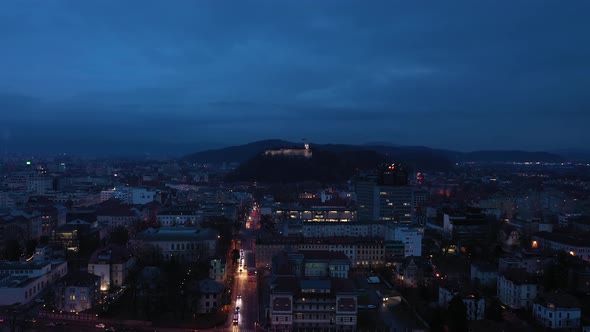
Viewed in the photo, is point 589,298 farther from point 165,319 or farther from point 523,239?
Answer: point 165,319

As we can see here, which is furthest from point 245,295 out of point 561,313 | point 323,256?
point 561,313

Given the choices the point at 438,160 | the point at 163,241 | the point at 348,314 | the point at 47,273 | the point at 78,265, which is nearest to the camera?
the point at 348,314

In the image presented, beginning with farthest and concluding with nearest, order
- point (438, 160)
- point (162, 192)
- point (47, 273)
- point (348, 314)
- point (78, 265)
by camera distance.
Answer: point (438, 160) < point (162, 192) < point (78, 265) < point (47, 273) < point (348, 314)

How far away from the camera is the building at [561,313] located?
11.4 metres

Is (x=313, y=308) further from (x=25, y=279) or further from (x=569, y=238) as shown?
(x=569, y=238)

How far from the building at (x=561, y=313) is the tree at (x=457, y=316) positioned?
1922 mm

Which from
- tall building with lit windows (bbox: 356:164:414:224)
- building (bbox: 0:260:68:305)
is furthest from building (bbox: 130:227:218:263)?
tall building with lit windows (bbox: 356:164:414:224)

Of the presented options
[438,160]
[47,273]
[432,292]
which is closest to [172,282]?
[47,273]

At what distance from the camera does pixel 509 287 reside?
→ 13.2m

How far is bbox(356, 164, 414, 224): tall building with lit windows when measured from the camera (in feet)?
82.9

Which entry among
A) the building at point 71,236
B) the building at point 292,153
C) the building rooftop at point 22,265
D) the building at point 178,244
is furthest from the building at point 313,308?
the building at point 292,153

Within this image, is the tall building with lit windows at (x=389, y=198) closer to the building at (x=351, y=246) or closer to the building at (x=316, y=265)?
the building at (x=351, y=246)

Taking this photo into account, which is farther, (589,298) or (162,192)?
(162,192)

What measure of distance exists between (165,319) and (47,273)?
13.9ft
